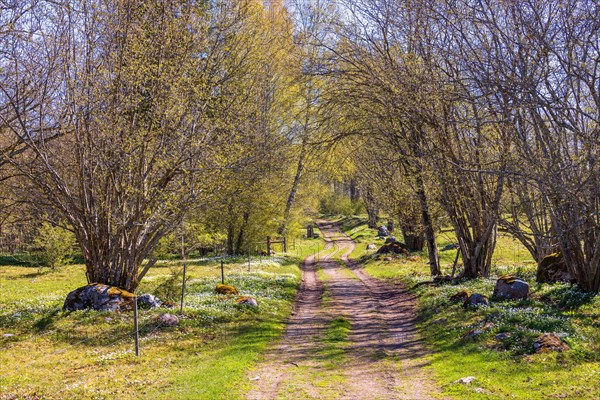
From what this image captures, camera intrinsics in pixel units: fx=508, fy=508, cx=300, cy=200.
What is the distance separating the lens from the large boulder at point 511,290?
1981 centimetres

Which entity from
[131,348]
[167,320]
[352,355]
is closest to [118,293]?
Result: [167,320]

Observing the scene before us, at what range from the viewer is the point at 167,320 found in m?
17.9

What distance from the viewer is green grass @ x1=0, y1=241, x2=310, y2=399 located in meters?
11.8

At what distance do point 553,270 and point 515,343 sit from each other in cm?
1234

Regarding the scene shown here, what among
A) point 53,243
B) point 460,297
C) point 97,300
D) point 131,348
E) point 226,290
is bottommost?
point 131,348

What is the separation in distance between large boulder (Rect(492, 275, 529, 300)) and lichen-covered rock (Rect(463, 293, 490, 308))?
1258 millimetres

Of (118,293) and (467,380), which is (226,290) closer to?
(118,293)

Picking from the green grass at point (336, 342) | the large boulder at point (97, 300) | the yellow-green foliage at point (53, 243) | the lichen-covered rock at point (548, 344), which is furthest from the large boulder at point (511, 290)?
the yellow-green foliage at point (53, 243)

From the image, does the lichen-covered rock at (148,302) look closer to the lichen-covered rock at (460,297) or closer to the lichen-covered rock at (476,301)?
the lichen-covered rock at (460,297)

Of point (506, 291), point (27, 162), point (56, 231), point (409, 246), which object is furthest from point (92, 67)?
point (409, 246)

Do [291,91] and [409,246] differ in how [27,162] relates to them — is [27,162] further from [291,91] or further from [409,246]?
[409,246]

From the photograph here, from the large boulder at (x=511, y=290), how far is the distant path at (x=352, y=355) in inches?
150

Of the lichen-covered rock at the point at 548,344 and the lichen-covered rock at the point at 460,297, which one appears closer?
the lichen-covered rock at the point at 548,344

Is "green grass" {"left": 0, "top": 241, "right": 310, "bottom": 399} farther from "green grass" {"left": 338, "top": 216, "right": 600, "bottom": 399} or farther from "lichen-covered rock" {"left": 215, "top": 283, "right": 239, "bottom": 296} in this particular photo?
"green grass" {"left": 338, "top": 216, "right": 600, "bottom": 399}
